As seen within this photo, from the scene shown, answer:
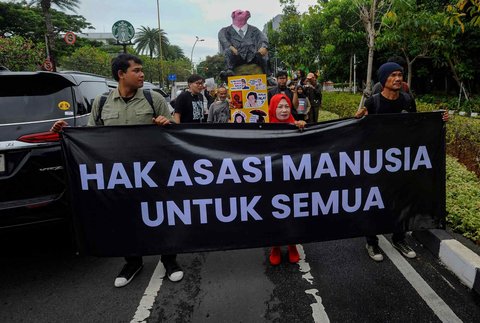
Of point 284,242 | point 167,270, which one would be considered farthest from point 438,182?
point 167,270

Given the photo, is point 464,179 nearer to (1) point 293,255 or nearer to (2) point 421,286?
(2) point 421,286

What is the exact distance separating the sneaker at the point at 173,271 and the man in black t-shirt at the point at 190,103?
8.25ft

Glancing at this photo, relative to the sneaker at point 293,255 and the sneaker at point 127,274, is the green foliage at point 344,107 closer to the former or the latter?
the sneaker at point 293,255

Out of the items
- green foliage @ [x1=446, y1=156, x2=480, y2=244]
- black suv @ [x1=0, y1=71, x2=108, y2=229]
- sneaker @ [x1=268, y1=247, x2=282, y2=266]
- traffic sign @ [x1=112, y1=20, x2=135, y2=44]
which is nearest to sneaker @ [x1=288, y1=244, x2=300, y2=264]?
sneaker @ [x1=268, y1=247, x2=282, y2=266]

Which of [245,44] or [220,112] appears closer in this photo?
[220,112]

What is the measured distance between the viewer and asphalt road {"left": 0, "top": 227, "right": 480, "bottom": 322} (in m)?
2.64

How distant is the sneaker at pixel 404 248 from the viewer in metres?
3.40

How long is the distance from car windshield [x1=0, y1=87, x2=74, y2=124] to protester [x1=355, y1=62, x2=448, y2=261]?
8.78ft

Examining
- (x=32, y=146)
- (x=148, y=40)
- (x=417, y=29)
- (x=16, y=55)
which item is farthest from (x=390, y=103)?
(x=148, y=40)

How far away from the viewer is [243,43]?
6078 mm

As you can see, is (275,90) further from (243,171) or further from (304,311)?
(304,311)

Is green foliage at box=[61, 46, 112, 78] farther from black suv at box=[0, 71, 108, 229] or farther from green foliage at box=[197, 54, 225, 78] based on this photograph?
green foliage at box=[197, 54, 225, 78]

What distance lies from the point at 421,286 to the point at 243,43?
4521mm

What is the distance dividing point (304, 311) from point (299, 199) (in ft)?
2.68
